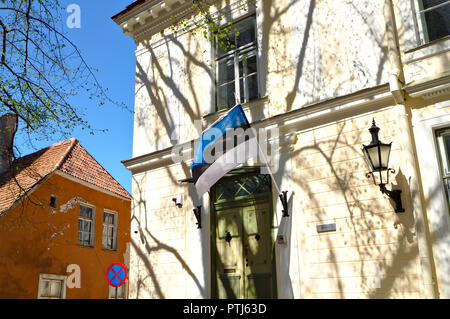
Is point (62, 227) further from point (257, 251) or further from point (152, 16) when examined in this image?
point (257, 251)

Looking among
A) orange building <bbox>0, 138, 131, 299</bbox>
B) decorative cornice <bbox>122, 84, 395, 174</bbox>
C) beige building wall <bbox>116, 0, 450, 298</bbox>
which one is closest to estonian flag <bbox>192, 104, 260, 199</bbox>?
decorative cornice <bbox>122, 84, 395, 174</bbox>

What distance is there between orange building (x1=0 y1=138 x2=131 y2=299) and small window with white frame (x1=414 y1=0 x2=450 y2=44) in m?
10.4

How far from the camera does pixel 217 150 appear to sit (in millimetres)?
7492

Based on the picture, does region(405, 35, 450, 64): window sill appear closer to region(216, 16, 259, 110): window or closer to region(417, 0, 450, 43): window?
region(417, 0, 450, 43): window

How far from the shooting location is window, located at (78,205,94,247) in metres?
15.6

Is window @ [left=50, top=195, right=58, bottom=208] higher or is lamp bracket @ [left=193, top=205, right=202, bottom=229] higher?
window @ [left=50, top=195, right=58, bottom=208]

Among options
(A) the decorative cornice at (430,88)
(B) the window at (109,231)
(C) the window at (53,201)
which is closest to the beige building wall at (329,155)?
(A) the decorative cornice at (430,88)

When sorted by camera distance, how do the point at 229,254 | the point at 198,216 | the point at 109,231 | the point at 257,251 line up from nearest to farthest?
1. the point at 257,251
2. the point at 229,254
3. the point at 198,216
4. the point at 109,231

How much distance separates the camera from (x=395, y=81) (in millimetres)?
6508

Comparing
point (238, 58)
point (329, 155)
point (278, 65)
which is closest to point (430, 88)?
point (329, 155)

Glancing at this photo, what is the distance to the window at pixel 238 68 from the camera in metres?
8.86

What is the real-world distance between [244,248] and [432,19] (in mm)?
4938

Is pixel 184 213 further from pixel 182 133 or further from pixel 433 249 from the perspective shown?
pixel 433 249
